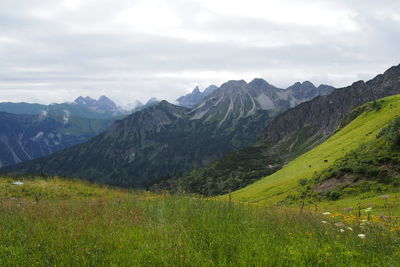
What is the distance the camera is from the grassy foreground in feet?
21.2

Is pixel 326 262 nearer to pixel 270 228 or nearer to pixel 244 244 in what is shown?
pixel 244 244

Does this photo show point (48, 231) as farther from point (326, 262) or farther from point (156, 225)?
point (326, 262)

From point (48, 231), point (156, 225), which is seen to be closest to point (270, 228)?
point (156, 225)

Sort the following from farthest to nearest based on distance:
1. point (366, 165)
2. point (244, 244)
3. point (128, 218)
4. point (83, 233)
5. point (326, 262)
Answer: point (366, 165)
point (128, 218)
point (83, 233)
point (244, 244)
point (326, 262)

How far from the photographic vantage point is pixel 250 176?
16038 cm

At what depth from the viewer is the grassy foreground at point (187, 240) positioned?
6477 millimetres

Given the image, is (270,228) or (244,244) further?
(270,228)

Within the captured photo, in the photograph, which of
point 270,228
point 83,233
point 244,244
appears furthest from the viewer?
point 270,228

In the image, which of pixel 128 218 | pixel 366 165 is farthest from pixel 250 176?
pixel 128 218

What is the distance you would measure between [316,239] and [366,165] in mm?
23782

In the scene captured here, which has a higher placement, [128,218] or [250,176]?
[128,218]

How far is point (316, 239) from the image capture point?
24.6 feet

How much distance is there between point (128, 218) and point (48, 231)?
7.73 feet

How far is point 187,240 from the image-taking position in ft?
25.1
